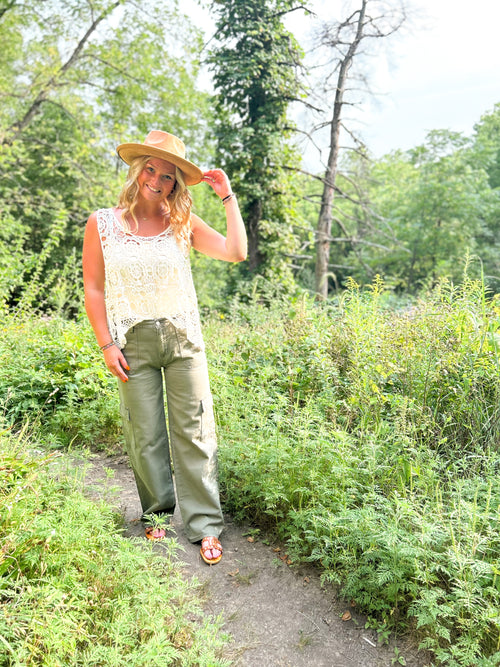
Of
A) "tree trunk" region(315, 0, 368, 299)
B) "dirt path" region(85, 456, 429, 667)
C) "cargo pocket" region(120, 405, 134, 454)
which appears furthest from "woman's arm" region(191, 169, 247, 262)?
"tree trunk" region(315, 0, 368, 299)

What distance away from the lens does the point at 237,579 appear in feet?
8.59

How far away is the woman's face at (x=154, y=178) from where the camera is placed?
104 inches

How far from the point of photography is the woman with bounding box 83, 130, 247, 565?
263 centimetres

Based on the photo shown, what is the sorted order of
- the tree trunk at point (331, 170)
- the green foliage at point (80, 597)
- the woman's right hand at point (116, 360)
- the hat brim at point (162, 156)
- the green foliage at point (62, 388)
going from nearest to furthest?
1. the green foliage at point (80, 597)
2. the hat brim at point (162, 156)
3. the woman's right hand at point (116, 360)
4. the green foliage at point (62, 388)
5. the tree trunk at point (331, 170)

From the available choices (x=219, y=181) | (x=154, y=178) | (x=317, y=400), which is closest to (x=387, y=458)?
(x=317, y=400)

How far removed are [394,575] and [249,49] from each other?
33.4 ft

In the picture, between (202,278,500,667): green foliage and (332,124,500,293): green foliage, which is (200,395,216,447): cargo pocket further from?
(332,124,500,293): green foliage

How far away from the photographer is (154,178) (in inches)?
105

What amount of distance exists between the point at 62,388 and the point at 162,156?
2779 mm

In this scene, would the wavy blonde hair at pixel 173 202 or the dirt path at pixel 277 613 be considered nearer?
the dirt path at pixel 277 613

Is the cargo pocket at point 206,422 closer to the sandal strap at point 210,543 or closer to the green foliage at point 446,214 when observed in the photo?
the sandal strap at point 210,543

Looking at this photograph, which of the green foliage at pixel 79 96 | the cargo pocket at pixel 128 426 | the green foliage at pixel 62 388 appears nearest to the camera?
the cargo pocket at pixel 128 426

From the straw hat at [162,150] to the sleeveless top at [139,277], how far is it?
13.4 inches

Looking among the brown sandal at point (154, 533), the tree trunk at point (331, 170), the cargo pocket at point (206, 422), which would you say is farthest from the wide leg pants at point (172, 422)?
the tree trunk at point (331, 170)
